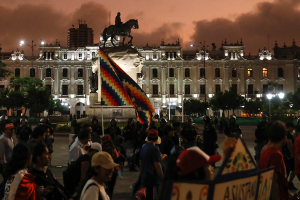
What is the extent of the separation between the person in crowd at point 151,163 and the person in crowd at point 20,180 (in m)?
2.20

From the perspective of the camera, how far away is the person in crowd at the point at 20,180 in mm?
3734

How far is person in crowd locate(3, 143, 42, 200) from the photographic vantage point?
12.3 ft

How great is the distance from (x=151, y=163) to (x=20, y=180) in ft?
8.17

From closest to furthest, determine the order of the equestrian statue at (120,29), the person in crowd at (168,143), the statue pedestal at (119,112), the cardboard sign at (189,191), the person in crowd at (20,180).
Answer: the cardboard sign at (189,191) < the person in crowd at (20,180) < the person in crowd at (168,143) < the statue pedestal at (119,112) < the equestrian statue at (120,29)

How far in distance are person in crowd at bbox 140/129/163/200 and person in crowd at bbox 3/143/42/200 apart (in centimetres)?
220

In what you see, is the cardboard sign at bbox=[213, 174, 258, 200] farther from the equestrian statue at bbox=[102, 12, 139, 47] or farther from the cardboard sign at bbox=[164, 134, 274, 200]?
the equestrian statue at bbox=[102, 12, 139, 47]

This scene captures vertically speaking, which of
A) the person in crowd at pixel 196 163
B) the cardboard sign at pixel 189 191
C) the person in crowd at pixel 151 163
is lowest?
the person in crowd at pixel 151 163

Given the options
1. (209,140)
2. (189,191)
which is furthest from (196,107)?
(189,191)

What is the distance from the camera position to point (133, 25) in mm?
26109

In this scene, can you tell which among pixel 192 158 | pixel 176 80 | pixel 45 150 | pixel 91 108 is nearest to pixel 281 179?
pixel 192 158

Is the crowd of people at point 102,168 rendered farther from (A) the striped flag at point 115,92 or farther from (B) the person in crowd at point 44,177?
(A) the striped flag at point 115,92

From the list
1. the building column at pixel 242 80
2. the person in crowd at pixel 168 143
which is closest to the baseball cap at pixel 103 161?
the person in crowd at pixel 168 143

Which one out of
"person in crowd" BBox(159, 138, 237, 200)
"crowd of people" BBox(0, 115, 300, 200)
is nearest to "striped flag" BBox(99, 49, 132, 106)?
"crowd of people" BBox(0, 115, 300, 200)

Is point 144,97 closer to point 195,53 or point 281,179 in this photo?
point 281,179
